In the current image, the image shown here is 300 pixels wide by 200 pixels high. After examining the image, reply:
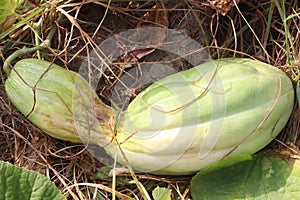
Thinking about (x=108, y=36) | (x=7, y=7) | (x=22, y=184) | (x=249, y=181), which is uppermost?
(x=7, y=7)

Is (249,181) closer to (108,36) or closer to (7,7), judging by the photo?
(108,36)

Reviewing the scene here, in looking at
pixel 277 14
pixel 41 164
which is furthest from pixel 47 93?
pixel 277 14

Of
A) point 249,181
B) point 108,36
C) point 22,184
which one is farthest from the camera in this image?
point 108,36

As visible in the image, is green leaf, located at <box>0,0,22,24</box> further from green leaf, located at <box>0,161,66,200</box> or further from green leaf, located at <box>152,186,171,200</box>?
green leaf, located at <box>152,186,171,200</box>

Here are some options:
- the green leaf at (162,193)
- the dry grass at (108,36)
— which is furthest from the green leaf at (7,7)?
the green leaf at (162,193)

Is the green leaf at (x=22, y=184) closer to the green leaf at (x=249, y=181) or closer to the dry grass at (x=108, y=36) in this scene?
the dry grass at (x=108, y=36)

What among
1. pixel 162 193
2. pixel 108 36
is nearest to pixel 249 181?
pixel 162 193

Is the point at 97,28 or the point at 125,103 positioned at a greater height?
the point at 97,28

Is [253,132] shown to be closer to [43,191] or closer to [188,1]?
[188,1]
